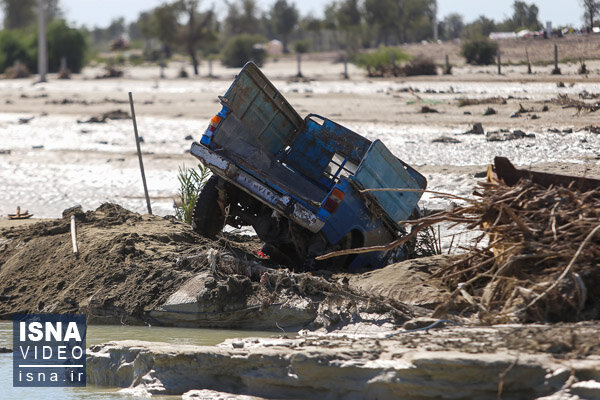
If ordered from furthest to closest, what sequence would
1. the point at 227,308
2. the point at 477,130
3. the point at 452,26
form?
the point at 452,26 → the point at 477,130 → the point at 227,308

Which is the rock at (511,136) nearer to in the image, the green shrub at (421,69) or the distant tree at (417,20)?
the green shrub at (421,69)

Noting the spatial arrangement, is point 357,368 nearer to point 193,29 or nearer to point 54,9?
point 193,29

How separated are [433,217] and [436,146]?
936cm

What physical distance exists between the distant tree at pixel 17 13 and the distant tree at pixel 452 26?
41.4 meters

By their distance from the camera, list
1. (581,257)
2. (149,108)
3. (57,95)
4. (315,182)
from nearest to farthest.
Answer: (581,257)
(315,182)
(149,108)
(57,95)

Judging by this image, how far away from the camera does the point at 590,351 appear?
5316 mm

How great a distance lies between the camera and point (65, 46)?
5244 centimetres

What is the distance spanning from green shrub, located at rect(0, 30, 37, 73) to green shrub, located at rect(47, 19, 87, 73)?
101cm

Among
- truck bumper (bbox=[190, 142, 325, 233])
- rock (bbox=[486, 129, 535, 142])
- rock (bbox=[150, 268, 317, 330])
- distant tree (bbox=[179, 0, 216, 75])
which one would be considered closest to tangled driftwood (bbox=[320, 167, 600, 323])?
rock (bbox=[150, 268, 317, 330])

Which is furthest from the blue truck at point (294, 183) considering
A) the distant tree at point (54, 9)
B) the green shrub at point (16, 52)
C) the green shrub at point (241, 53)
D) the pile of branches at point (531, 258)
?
the distant tree at point (54, 9)

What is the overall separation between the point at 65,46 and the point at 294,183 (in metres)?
44.9

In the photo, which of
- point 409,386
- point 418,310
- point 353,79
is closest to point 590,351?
point 409,386

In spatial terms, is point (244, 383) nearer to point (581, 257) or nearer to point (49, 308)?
point (581, 257)

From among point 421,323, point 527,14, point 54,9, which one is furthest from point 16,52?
point 54,9
